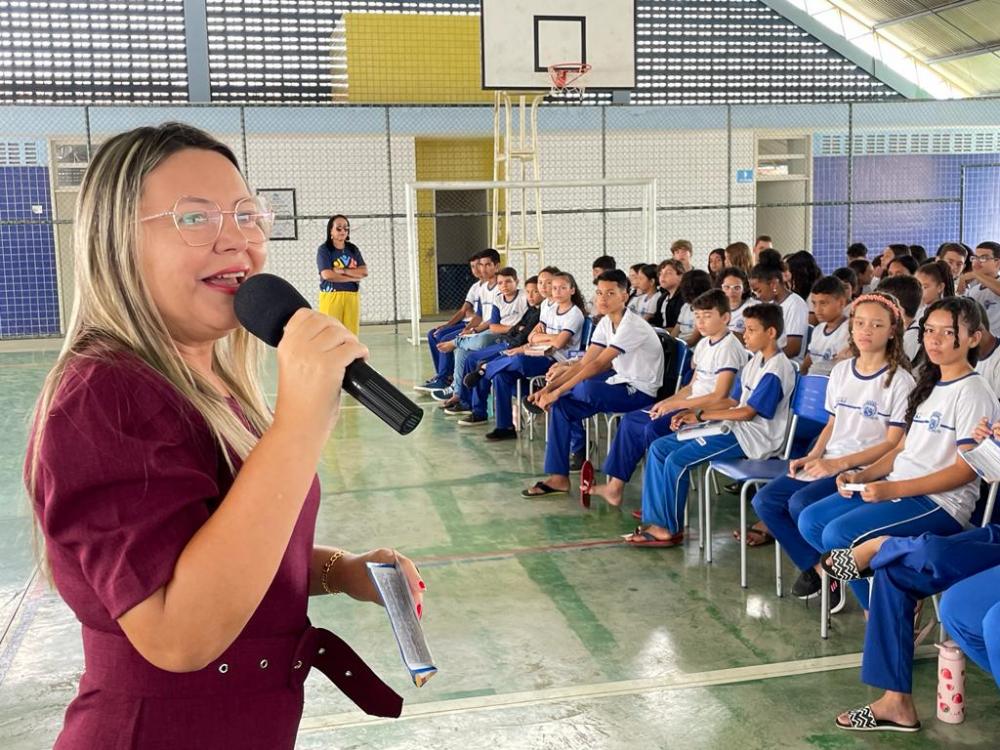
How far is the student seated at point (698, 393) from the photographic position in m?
5.47

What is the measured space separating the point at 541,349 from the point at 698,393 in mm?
2141

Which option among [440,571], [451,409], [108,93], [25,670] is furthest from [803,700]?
[108,93]

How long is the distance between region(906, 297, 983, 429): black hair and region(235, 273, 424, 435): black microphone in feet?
10.4

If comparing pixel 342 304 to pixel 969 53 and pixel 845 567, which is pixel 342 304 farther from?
pixel 969 53

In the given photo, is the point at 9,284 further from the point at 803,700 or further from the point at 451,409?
the point at 803,700

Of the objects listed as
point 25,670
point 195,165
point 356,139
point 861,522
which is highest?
point 356,139

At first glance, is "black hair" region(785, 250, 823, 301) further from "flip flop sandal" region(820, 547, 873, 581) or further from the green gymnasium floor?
"flip flop sandal" region(820, 547, 873, 581)

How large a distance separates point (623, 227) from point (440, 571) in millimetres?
11873

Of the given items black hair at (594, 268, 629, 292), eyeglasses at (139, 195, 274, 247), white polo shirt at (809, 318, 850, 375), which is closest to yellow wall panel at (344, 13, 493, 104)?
black hair at (594, 268, 629, 292)

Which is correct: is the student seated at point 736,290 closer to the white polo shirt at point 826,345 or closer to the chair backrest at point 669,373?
the white polo shirt at point 826,345

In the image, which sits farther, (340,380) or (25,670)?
(25,670)

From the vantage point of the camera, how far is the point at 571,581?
4.72 m

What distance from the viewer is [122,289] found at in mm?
1079

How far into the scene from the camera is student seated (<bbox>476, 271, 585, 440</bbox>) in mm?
7672
